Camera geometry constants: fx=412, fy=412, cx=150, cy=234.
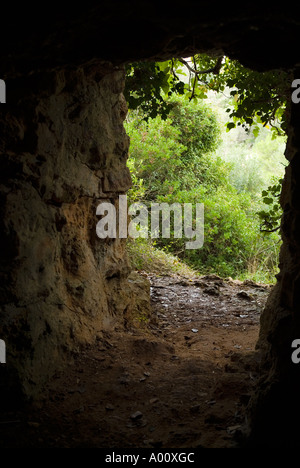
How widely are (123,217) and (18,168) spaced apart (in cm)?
162

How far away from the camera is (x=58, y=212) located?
3.30 meters

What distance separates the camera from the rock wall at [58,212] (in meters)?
2.81

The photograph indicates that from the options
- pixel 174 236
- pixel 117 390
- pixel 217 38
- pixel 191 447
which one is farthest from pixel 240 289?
pixel 217 38

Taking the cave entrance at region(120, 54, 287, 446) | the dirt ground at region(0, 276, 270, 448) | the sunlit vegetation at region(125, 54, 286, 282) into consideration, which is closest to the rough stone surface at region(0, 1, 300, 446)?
the dirt ground at region(0, 276, 270, 448)

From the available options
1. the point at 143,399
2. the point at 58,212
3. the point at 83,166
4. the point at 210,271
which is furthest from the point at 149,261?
the point at 143,399

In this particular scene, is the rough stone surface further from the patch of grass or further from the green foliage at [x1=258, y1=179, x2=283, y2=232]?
the patch of grass

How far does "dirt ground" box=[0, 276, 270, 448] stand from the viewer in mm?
2549

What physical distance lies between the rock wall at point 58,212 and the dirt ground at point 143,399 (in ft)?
0.67

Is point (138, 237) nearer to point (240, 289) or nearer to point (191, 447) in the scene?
point (240, 289)

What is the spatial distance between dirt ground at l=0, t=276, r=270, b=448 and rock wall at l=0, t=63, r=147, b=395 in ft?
0.67

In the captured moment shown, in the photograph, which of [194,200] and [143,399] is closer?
[143,399]

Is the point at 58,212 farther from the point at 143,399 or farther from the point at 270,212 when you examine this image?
the point at 270,212

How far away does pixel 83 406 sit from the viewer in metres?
2.91

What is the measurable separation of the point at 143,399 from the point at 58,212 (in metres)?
1.59
